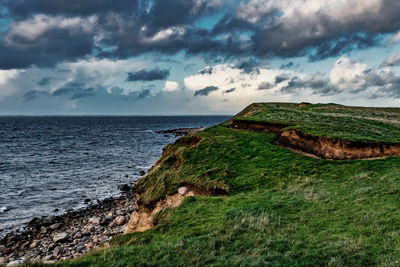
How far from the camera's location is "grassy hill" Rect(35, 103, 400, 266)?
8.28m

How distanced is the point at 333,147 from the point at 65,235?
74.3 ft

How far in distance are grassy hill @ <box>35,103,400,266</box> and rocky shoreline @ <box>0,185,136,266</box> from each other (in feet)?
14.7

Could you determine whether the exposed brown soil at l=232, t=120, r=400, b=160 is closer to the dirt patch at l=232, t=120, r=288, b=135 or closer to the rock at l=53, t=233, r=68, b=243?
the dirt patch at l=232, t=120, r=288, b=135

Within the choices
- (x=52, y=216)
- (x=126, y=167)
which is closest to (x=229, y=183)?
(x=52, y=216)

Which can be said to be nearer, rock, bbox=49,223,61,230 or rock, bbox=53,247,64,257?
rock, bbox=53,247,64,257

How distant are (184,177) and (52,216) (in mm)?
13766

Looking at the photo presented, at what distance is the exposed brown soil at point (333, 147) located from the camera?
866 inches

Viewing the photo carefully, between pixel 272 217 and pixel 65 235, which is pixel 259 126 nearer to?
pixel 272 217

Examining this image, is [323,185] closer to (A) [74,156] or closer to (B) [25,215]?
(B) [25,215]

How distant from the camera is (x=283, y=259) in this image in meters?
8.05

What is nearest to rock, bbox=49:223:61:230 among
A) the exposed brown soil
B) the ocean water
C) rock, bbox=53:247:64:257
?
the ocean water

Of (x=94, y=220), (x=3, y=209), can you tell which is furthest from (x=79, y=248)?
(x=3, y=209)

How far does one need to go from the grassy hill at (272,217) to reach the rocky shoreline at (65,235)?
449cm

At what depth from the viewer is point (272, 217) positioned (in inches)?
445
